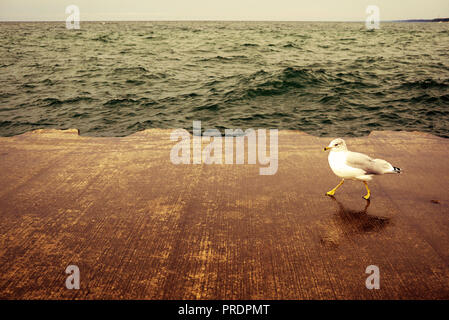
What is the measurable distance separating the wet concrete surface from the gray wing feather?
0.62ft

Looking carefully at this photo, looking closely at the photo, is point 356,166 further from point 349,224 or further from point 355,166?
point 349,224

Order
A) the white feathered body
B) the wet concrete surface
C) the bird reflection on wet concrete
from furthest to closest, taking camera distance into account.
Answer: the white feathered body, the bird reflection on wet concrete, the wet concrete surface

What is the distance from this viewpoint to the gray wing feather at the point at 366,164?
7.65 ft

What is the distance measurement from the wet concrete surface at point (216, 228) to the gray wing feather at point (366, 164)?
0.19 metres

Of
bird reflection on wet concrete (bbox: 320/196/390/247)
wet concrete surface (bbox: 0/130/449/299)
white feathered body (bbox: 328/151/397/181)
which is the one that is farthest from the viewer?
white feathered body (bbox: 328/151/397/181)

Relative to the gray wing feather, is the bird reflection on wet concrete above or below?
below

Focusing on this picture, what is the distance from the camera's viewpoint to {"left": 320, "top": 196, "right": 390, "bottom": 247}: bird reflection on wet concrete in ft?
6.24

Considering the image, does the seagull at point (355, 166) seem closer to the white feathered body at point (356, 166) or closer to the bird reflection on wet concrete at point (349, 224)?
the white feathered body at point (356, 166)

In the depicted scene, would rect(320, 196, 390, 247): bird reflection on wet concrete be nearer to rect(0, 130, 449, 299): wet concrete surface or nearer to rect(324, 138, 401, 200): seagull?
rect(0, 130, 449, 299): wet concrete surface

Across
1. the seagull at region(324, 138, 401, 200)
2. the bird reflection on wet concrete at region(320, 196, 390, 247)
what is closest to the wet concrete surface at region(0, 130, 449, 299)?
the bird reflection on wet concrete at region(320, 196, 390, 247)

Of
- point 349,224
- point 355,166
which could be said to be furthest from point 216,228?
point 355,166

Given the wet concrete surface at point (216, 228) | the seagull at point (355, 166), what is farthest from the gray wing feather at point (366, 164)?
the wet concrete surface at point (216, 228)

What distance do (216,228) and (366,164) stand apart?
118 centimetres
